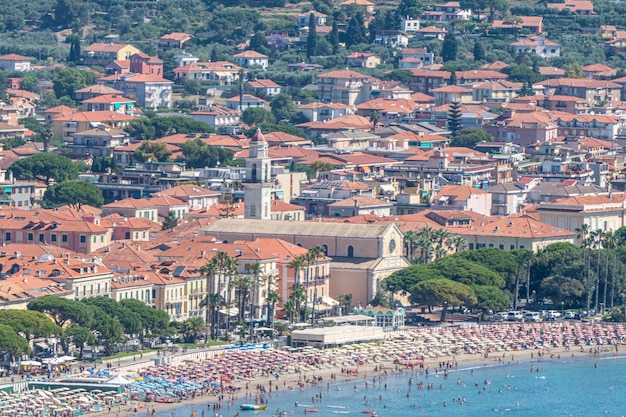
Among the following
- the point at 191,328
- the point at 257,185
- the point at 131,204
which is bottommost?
the point at 131,204

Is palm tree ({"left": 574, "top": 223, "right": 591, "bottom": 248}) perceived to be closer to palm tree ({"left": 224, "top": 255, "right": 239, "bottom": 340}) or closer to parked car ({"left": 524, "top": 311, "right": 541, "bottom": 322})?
parked car ({"left": 524, "top": 311, "right": 541, "bottom": 322})

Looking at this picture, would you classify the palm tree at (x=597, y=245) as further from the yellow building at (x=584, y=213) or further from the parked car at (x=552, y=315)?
the yellow building at (x=584, y=213)

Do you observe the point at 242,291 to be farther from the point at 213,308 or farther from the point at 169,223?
the point at 169,223

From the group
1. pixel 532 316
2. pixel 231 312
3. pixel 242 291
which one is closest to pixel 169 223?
pixel 231 312

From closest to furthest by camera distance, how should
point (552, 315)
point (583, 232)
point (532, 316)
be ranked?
point (532, 316)
point (552, 315)
point (583, 232)

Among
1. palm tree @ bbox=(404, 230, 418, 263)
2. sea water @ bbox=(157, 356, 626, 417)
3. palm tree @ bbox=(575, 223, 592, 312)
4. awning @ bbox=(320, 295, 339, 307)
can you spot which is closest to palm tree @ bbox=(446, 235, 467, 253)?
palm tree @ bbox=(404, 230, 418, 263)

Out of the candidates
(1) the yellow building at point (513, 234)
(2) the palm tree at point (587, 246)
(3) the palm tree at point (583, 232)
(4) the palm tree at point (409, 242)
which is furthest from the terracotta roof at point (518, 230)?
(4) the palm tree at point (409, 242)

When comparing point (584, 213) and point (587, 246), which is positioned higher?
point (587, 246)
